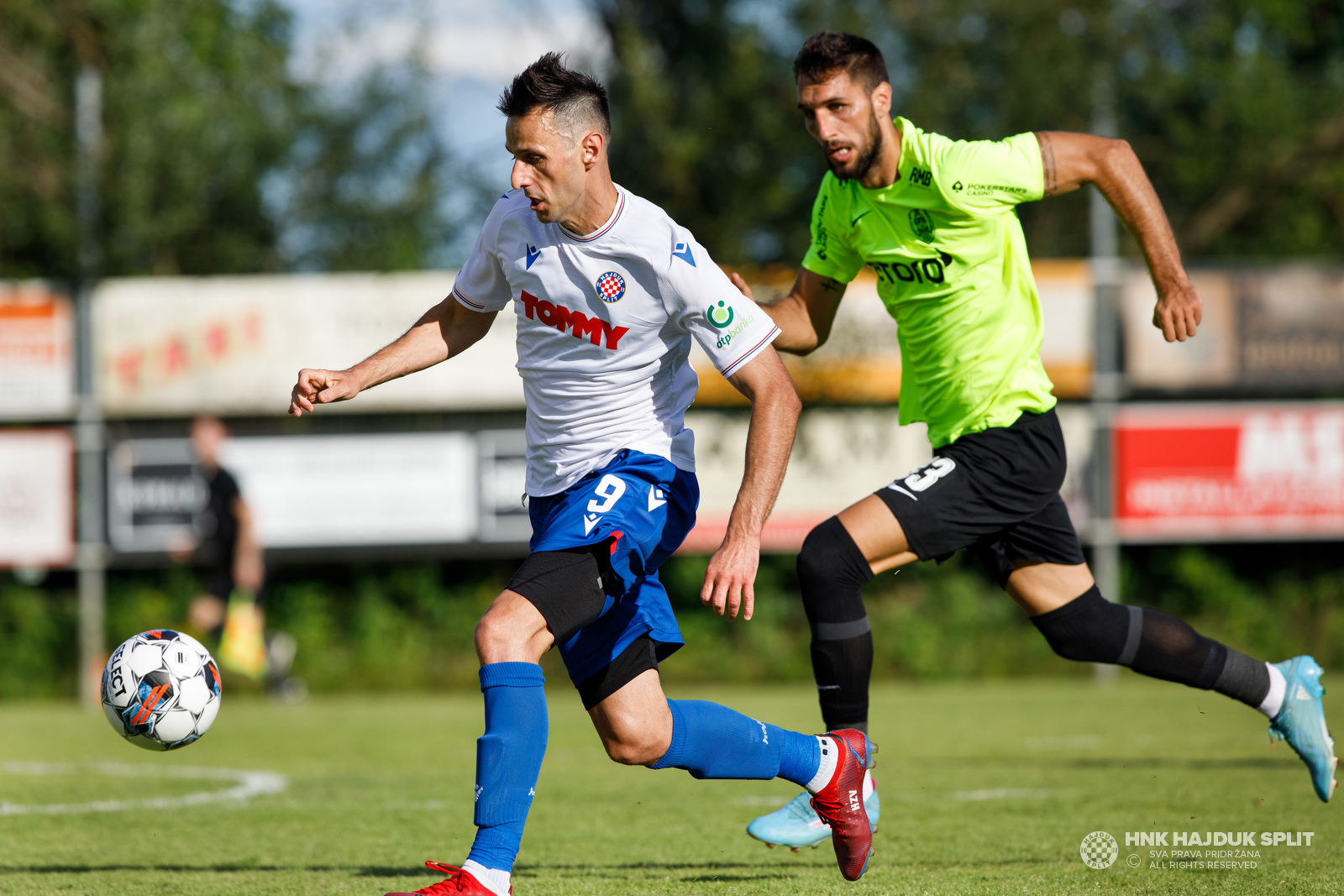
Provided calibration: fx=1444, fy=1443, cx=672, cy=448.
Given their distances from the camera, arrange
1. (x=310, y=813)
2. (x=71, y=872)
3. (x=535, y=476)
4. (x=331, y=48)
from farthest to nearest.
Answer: (x=331, y=48)
(x=310, y=813)
(x=71, y=872)
(x=535, y=476)

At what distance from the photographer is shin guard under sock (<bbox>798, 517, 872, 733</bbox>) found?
455cm

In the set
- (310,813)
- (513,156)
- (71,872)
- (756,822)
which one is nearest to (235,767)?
(310,813)

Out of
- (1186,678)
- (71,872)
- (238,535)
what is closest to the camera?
(71,872)

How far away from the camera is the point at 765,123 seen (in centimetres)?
1727

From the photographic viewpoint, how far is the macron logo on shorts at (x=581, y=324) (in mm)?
4012

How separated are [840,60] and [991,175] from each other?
61 centimetres

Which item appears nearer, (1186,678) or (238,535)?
(1186,678)

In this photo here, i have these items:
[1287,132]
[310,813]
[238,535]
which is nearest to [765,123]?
[1287,132]

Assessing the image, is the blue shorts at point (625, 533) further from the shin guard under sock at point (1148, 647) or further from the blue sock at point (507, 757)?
the shin guard under sock at point (1148, 647)

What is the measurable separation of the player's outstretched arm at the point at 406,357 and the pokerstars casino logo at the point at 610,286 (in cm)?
43

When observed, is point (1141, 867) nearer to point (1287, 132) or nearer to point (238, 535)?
point (238, 535)

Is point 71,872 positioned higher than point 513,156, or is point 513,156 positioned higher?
point 513,156

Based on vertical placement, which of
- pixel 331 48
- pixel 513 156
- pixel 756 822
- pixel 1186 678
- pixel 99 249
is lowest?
pixel 756 822

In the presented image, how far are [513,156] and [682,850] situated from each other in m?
2.50
